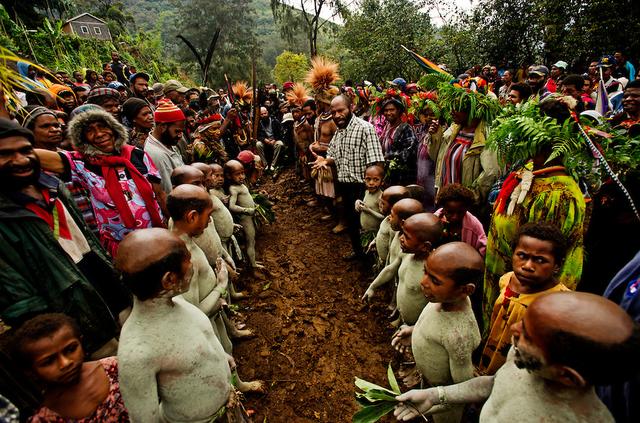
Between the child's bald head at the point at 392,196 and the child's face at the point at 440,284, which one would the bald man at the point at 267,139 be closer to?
the child's bald head at the point at 392,196

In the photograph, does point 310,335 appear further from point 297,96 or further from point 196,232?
point 297,96

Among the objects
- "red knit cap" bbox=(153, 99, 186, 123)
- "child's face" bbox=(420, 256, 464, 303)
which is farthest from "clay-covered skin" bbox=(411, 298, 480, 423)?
"red knit cap" bbox=(153, 99, 186, 123)

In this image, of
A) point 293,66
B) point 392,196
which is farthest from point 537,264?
point 293,66

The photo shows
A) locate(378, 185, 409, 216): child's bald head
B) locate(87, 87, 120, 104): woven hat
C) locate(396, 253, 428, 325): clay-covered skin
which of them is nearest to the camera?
locate(396, 253, 428, 325): clay-covered skin

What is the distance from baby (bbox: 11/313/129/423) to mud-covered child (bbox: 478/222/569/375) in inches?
91.4

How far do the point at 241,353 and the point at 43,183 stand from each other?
95.3 inches

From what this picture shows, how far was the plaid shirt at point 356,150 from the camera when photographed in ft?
15.7

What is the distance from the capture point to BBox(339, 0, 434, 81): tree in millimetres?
15828

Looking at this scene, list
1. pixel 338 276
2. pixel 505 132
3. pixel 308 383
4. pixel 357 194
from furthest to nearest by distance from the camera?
pixel 357 194 < pixel 338 276 < pixel 308 383 < pixel 505 132

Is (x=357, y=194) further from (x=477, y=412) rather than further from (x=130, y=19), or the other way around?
(x=130, y=19)

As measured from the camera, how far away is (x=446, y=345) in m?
1.88

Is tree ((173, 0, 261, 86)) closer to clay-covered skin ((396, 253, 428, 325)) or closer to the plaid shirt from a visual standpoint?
the plaid shirt

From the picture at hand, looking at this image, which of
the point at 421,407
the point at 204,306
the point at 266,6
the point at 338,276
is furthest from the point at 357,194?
the point at 266,6

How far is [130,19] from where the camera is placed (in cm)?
3700
